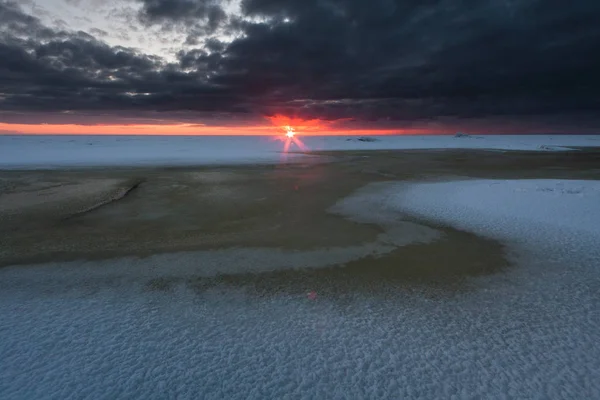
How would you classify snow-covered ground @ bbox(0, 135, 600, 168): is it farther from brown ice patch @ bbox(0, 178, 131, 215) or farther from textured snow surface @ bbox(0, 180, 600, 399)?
textured snow surface @ bbox(0, 180, 600, 399)

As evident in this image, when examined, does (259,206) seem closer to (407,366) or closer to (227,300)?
(227,300)

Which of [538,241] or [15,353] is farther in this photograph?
[538,241]

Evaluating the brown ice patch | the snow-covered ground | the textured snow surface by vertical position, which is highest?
the snow-covered ground

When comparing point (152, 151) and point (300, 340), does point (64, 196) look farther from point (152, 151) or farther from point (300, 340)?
point (152, 151)

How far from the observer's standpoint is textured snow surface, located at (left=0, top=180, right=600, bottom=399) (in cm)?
355

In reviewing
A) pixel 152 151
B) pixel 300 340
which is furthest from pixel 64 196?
pixel 152 151

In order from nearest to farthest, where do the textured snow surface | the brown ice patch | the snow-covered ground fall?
1. the textured snow surface
2. the brown ice patch
3. the snow-covered ground

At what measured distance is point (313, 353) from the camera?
13.3ft

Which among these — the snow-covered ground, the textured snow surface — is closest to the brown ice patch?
the textured snow surface

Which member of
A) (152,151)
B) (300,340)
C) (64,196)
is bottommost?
(300,340)

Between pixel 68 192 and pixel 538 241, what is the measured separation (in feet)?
52.8

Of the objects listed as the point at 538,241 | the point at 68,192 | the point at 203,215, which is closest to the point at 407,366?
the point at 538,241

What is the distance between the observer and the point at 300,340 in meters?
4.30

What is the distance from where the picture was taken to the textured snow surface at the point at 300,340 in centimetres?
355
